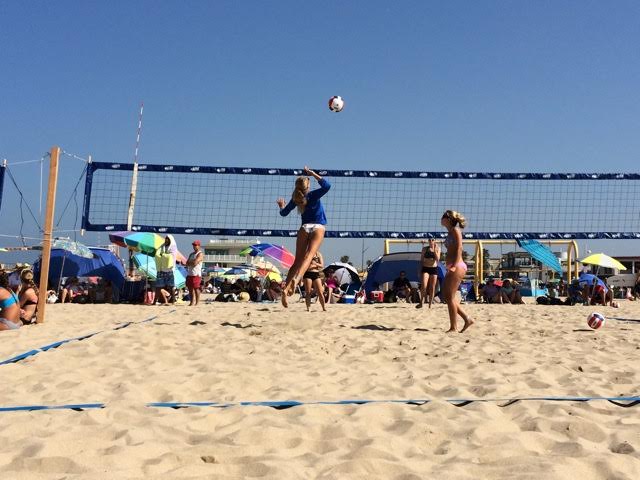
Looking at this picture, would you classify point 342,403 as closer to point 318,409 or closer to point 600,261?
point 318,409

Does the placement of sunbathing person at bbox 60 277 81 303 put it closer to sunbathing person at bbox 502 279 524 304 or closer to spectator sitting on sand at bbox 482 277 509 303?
spectator sitting on sand at bbox 482 277 509 303

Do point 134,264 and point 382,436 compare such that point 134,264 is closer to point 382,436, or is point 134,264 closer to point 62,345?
point 62,345

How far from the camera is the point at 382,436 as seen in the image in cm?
186

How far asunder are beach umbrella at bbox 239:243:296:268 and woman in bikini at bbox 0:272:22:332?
A: 898 cm

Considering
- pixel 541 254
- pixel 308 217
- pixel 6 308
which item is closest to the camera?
pixel 6 308

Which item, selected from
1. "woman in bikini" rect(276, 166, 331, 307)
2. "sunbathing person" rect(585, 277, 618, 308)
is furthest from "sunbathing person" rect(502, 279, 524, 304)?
"woman in bikini" rect(276, 166, 331, 307)

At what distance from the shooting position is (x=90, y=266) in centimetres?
1067

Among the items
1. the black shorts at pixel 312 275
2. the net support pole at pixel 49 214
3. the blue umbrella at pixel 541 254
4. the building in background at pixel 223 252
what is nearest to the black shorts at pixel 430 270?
the black shorts at pixel 312 275

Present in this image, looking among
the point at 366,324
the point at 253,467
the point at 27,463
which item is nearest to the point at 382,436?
the point at 253,467

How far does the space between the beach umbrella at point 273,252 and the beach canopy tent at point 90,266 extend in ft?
12.1

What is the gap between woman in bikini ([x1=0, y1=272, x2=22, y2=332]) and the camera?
4648 millimetres

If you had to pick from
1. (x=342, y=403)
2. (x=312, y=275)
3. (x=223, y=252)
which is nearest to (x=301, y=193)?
(x=312, y=275)

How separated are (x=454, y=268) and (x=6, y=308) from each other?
12.3 feet

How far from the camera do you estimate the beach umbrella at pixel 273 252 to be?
45.0 feet
